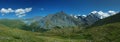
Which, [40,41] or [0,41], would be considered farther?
[40,41]

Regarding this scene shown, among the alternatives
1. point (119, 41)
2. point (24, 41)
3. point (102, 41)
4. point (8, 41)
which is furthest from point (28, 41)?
point (102, 41)

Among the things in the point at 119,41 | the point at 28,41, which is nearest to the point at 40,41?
the point at 28,41

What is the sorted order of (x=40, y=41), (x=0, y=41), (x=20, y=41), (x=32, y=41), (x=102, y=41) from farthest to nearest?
(x=102, y=41), (x=40, y=41), (x=32, y=41), (x=20, y=41), (x=0, y=41)

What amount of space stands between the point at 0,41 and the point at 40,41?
36.7 m

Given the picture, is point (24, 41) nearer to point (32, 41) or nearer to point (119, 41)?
point (32, 41)

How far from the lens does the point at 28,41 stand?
410ft

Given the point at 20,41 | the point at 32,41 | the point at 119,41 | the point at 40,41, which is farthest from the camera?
the point at 119,41

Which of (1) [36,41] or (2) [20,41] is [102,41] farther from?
(2) [20,41]

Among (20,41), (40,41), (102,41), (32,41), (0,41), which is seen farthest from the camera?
(102,41)

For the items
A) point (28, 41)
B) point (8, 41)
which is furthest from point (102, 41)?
point (8, 41)

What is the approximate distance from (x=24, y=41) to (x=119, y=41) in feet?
215

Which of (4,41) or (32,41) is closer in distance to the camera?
(4,41)

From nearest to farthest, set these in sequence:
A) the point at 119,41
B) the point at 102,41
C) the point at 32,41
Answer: the point at 32,41 → the point at 119,41 → the point at 102,41

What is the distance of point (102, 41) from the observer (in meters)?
196
